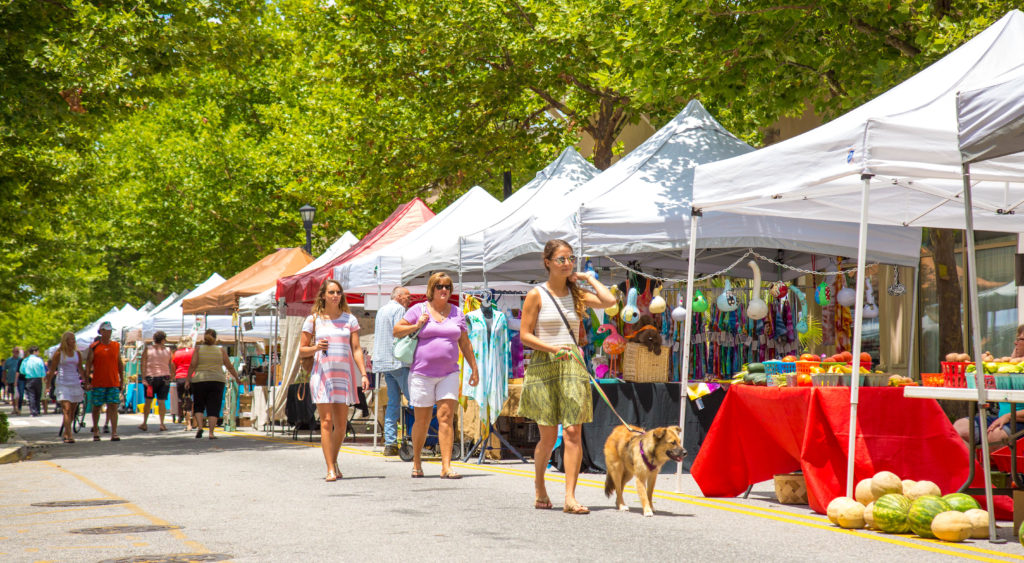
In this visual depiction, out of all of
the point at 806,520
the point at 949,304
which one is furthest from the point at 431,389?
the point at 949,304

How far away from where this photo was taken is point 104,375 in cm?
2041

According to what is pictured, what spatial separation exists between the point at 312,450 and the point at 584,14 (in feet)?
29.0

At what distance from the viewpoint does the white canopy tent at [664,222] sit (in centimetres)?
1234

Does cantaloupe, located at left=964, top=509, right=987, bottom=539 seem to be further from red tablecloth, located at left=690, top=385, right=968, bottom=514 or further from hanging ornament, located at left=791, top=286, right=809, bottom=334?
hanging ornament, located at left=791, top=286, right=809, bottom=334

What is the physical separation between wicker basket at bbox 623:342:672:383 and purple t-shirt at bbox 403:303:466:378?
173cm

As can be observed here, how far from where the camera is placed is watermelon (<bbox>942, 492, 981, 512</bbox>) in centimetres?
746

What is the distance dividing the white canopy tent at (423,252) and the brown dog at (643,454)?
22.1 ft

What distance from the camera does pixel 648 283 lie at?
538 inches

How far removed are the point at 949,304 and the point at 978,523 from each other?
7.41m

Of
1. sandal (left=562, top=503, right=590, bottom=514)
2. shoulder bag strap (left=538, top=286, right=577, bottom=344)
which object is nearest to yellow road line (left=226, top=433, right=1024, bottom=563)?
sandal (left=562, top=503, right=590, bottom=514)

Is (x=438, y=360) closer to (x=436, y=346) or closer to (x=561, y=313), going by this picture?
(x=436, y=346)

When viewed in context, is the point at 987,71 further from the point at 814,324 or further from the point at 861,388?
the point at 814,324

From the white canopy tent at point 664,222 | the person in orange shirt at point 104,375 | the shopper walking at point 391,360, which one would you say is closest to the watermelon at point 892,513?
the white canopy tent at point 664,222

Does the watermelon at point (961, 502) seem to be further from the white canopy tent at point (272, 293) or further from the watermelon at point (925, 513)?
the white canopy tent at point (272, 293)
